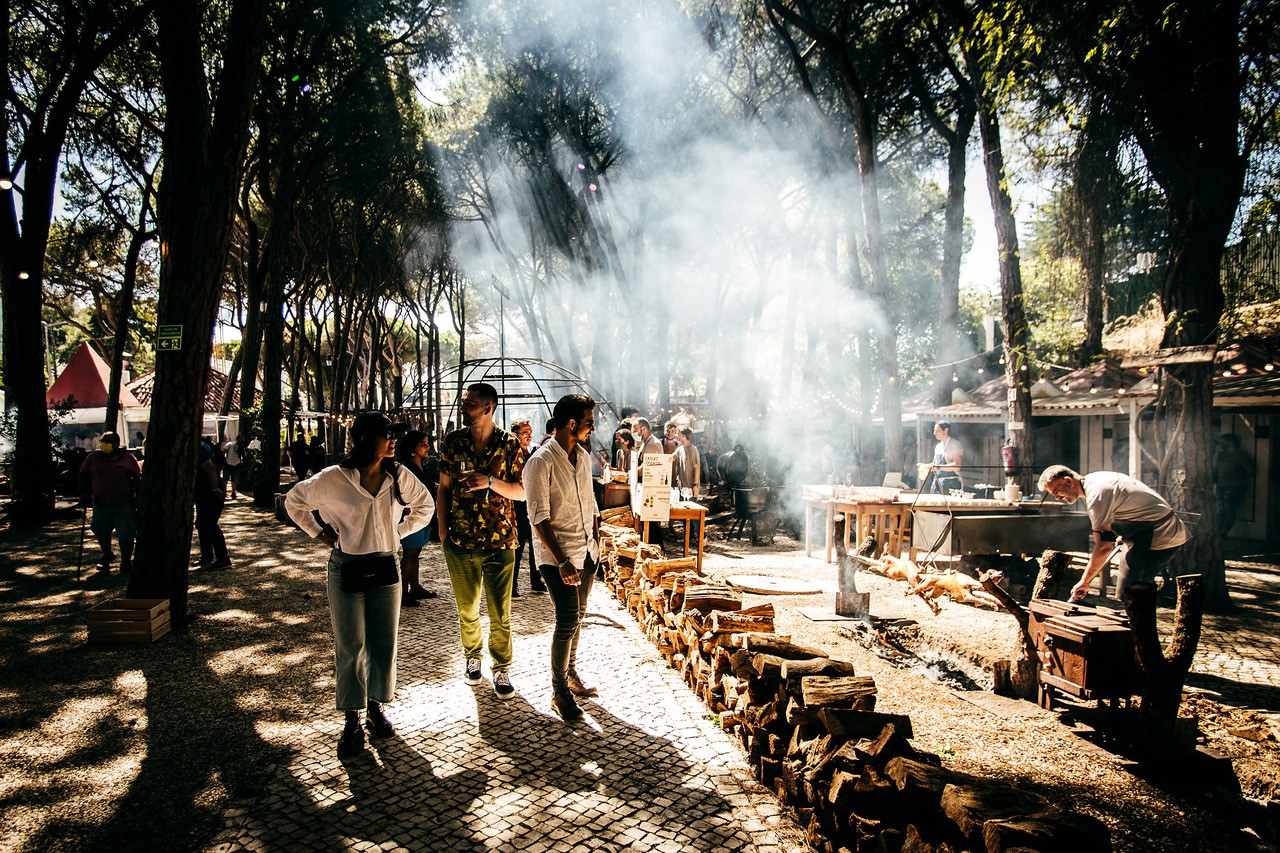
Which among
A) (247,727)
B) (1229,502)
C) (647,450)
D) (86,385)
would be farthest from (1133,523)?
(86,385)

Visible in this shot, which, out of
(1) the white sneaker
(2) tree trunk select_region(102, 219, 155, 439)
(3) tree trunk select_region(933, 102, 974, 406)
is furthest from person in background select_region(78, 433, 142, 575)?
(3) tree trunk select_region(933, 102, 974, 406)

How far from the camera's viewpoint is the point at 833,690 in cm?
331

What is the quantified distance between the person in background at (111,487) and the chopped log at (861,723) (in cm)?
809

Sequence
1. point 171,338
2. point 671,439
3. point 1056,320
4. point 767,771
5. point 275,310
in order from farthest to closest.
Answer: point 1056,320
point 275,310
point 671,439
point 171,338
point 767,771

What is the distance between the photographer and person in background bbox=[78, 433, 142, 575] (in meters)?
7.95

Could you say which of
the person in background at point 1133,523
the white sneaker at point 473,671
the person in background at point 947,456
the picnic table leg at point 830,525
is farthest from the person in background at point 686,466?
the white sneaker at point 473,671

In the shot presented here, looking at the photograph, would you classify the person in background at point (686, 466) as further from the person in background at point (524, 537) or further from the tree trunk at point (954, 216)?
the tree trunk at point (954, 216)

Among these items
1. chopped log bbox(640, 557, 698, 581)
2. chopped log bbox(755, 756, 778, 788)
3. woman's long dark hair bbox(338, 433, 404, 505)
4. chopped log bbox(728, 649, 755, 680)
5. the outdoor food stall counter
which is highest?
woman's long dark hair bbox(338, 433, 404, 505)

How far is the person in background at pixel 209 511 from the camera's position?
26.7ft

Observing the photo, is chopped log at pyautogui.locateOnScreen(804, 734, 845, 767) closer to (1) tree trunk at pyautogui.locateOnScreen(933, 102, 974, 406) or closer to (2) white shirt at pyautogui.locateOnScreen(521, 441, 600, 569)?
(2) white shirt at pyautogui.locateOnScreen(521, 441, 600, 569)

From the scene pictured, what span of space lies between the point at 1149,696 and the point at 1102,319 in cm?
1249

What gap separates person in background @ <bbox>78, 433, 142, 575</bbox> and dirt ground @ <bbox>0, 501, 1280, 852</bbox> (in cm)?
91

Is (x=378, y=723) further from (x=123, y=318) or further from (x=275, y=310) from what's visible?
(x=123, y=318)

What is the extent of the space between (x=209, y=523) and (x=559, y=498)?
22.4 feet
